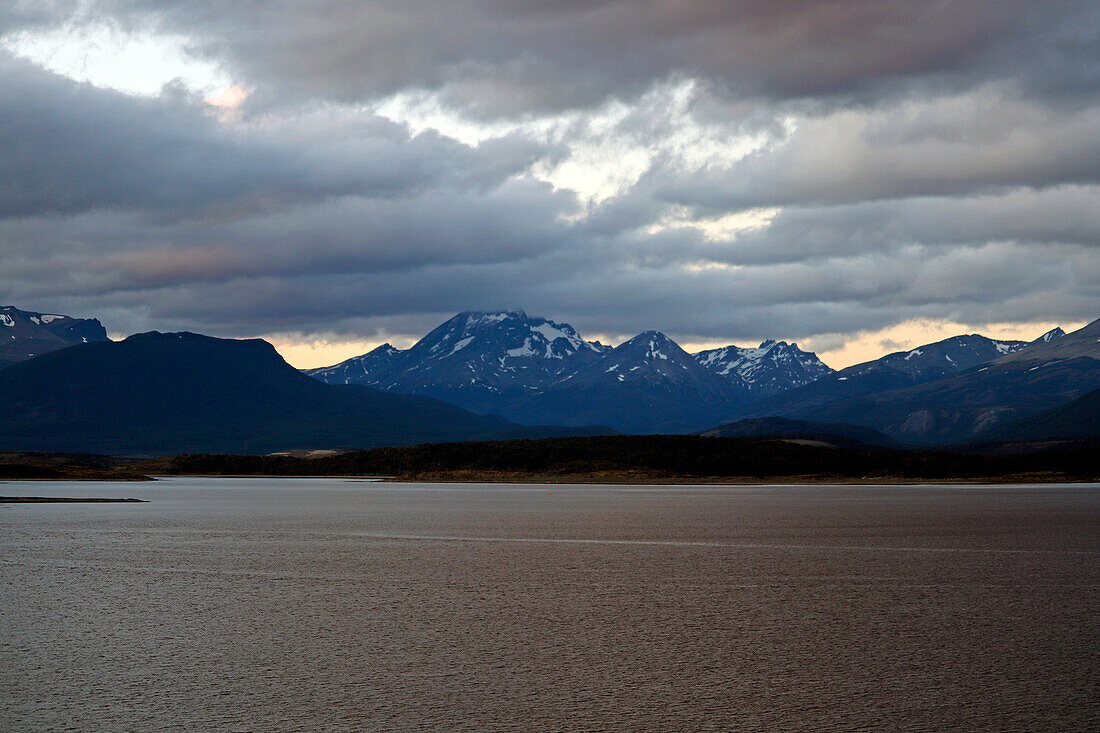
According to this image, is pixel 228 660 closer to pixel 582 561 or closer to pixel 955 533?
pixel 582 561

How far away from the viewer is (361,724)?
13.9 m

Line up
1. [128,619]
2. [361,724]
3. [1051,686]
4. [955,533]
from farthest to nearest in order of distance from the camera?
[955,533] → [128,619] → [1051,686] → [361,724]

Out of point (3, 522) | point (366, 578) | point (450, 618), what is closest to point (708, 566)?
point (366, 578)

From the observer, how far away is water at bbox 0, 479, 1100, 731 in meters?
14.6

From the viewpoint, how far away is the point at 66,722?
46.2 ft

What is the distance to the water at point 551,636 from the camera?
48.0 ft

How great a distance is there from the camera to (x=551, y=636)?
2034 centimetres

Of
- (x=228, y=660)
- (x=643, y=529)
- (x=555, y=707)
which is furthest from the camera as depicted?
(x=643, y=529)

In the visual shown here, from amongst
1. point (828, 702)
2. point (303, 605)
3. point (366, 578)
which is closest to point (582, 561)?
point (366, 578)

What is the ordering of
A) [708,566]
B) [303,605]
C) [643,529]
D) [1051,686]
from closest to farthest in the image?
1. [1051,686]
2. [303,605]
3. [708,566]
4. [643,529]

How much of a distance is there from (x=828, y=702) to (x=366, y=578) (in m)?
17.6

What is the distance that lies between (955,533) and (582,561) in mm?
21247

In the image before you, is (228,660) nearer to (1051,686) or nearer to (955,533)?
(1051,686)

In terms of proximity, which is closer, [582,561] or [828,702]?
[828,702]
